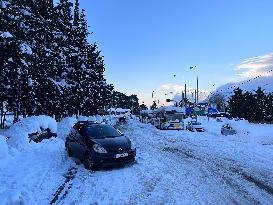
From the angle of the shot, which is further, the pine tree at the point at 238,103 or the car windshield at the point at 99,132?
the pine tree at the point at 238,103

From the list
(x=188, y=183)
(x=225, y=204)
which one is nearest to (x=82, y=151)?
(x=188, y=183)

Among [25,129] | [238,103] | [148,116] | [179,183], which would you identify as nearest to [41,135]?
[25,129]

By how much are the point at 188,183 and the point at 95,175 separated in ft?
10.9

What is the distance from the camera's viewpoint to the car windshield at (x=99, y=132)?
1447 cm

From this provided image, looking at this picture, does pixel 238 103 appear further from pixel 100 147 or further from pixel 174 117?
pixel 100 147

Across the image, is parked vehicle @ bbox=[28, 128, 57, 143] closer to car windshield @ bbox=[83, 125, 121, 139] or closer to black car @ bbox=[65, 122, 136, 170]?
black car @ bbox=[65, 122, 136, 170]

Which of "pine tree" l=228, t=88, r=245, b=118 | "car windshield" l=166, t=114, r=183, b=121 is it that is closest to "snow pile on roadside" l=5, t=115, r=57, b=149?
"car windshield" l=166, t=114, r=183, b=121

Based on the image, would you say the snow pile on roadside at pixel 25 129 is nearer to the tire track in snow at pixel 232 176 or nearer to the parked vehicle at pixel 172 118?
the tire track in snow at pixel 232 176

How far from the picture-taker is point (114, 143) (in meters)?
13.4

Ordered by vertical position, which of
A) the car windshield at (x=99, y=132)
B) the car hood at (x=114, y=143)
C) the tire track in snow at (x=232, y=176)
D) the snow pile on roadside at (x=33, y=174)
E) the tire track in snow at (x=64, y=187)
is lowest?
the tire track in snow at (x=64, y=187)

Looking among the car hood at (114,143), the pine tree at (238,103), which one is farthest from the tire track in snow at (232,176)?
the pine tree at (238,103)

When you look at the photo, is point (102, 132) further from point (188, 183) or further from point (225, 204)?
point (225, 204)

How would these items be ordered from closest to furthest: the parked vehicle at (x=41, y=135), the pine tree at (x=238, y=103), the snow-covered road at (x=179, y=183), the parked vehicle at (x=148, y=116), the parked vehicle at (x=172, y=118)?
the snow-covered road at (x=179, y=183) → the parked vehicle at (x=41, y=135) → the parked vehicle at (x=172, y=118) → the parked vehicle at (x=148, y=116) → the pine tree at (x=238, y=103)

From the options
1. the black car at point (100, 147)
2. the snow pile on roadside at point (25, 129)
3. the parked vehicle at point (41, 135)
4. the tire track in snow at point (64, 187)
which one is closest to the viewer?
the tire track in snow at point (64, 187)
